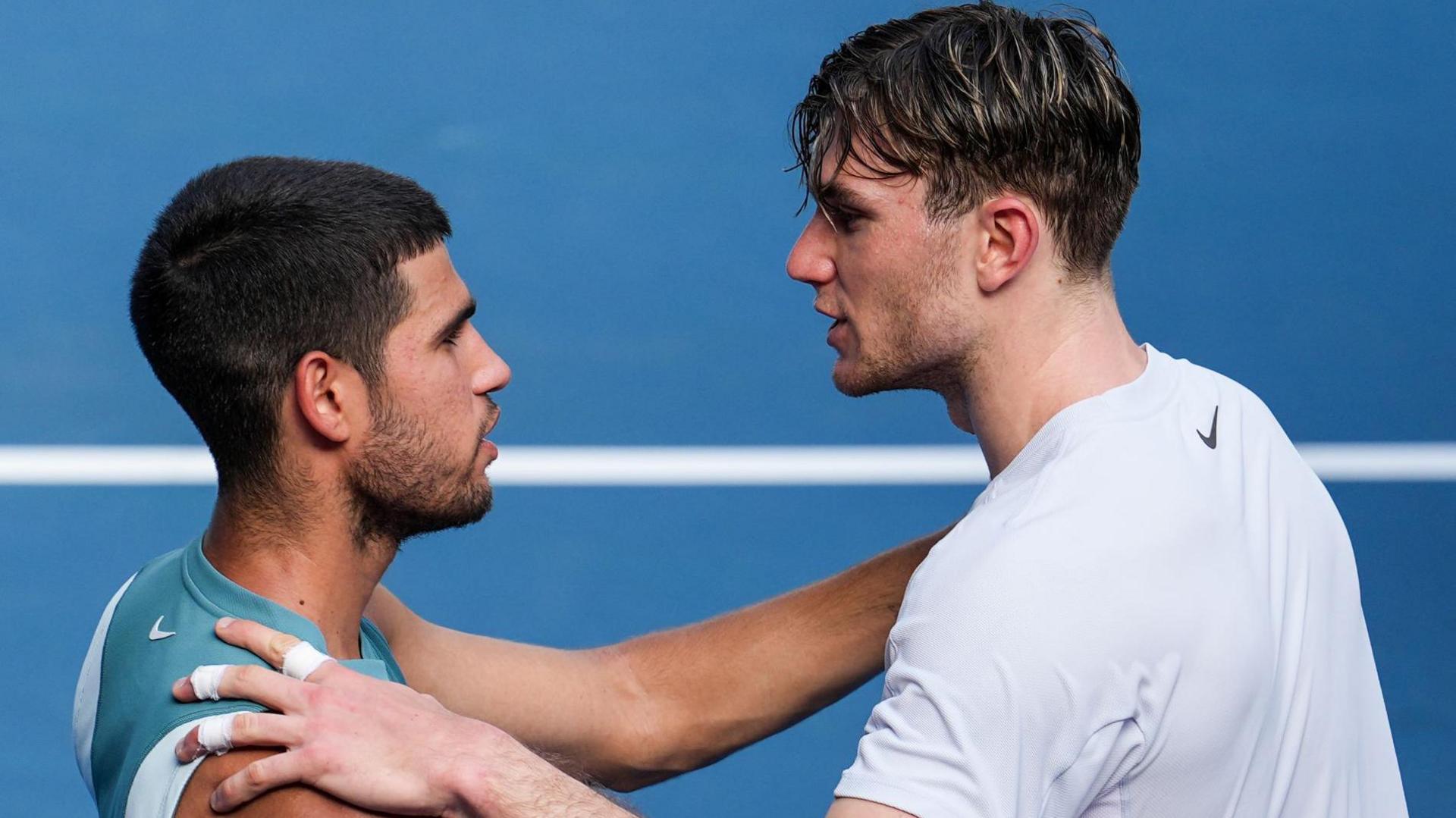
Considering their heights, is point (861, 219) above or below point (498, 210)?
below

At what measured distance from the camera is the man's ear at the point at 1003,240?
8.61 ft

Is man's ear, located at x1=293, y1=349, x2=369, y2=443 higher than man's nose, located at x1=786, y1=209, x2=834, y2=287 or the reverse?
the reverse

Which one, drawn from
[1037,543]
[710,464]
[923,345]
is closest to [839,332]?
[923,345]

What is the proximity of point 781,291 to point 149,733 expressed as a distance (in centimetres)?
377

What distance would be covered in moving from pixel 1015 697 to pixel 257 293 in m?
1.23

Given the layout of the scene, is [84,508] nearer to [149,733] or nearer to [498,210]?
[498,210]

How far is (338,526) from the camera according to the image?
2.58 metres

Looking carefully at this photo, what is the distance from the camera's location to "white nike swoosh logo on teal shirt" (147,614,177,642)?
243 cm

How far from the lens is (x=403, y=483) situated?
2.61 meters

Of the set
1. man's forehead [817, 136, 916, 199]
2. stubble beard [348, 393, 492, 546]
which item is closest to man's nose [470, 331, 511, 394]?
stubble beard [348, 393, 492, 546]

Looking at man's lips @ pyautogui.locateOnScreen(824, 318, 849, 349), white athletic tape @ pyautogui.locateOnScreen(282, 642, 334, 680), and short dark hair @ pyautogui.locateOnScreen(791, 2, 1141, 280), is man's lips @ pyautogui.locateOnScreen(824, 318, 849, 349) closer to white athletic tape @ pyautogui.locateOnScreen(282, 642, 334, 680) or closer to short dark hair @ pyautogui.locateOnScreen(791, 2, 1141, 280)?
short dark hair @ pyautogui.locateOnScreen(791, 2, 1141, 280)

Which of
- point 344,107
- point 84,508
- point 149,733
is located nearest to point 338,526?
point 149,733

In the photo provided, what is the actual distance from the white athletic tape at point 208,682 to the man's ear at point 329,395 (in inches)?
16.0

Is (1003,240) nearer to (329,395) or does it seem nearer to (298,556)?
(329,395)
